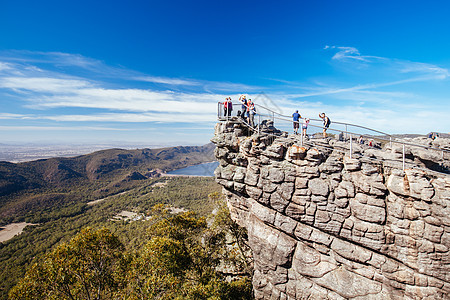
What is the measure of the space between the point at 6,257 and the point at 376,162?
298 feet

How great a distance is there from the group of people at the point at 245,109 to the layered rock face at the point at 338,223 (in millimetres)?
2766

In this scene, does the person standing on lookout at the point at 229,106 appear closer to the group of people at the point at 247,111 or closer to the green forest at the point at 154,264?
the group of people at the point at 247,111

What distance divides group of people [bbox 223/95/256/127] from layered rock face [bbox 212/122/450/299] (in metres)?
2.77

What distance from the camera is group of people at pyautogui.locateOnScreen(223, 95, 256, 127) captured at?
18016mm

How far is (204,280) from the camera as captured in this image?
16.0 meters

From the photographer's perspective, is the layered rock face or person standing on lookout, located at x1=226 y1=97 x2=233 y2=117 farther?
person standing on lookout, located at x1=226 y1=97 x2=233 y2=117

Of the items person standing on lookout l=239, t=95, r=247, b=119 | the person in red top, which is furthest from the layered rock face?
the person in red top

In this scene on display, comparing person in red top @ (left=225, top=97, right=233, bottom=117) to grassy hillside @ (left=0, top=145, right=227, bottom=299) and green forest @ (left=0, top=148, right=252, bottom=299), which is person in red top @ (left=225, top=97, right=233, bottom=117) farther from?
grassy hillside @ (left=0, top=145, right=227, bottom=299)

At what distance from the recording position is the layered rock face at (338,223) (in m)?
10.0

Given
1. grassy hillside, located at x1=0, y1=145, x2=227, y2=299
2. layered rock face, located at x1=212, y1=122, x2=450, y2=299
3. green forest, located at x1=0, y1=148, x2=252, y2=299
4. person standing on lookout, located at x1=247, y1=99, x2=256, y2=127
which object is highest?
person standing on lookout, located at x1=247, y1=99, x2=256, y2=127

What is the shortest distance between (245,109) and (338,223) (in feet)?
40.4

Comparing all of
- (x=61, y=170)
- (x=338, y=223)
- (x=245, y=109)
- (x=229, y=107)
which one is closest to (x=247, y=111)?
(x=245, y=109)

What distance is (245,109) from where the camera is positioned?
18.6 meters

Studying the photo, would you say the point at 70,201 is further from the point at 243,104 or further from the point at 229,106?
the point at 243,104
